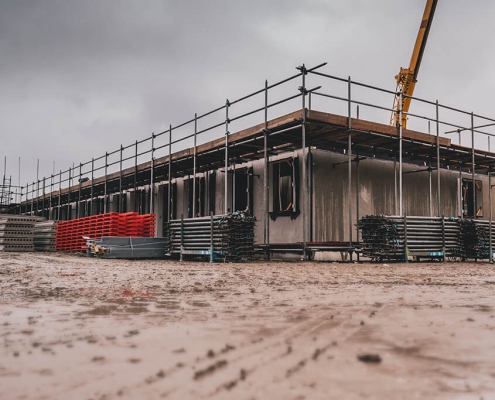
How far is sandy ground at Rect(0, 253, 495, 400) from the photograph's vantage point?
179 cm

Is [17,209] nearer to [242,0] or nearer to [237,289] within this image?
[242,0]

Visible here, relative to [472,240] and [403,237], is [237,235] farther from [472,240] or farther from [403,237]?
[472,240]

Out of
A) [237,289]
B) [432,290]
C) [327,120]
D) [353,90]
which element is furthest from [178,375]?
[353,90]

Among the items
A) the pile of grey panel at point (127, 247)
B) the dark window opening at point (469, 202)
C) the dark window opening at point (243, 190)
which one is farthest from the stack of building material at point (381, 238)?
the dark window opening at point (469, 202)

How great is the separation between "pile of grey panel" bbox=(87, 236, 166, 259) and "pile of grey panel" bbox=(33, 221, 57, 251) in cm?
788

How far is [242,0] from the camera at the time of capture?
1648 centimetres

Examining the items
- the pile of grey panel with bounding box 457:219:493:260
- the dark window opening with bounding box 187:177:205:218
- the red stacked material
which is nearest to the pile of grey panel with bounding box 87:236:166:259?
the red stacked material

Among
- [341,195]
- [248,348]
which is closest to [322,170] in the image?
[341,195]

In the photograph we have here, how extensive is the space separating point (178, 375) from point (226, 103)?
50.7 feet

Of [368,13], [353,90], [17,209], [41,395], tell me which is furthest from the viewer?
[17,209]

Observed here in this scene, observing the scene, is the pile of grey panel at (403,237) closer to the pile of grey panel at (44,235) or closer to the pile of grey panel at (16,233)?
the pile of grey panel at (16,233)

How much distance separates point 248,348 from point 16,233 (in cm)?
2308

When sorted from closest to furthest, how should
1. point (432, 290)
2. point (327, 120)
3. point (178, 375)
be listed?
point (178, 375)
point (432, 290)
point (327, 120)

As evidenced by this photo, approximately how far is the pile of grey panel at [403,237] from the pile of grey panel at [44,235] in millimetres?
16150
